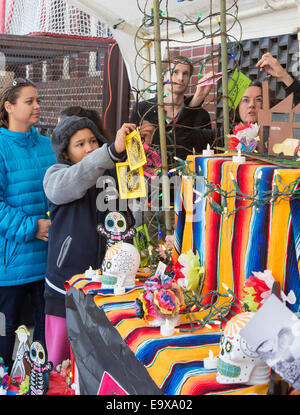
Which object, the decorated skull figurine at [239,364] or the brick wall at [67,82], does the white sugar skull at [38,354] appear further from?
the brick wall at [67,82]

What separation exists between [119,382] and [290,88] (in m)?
1.10

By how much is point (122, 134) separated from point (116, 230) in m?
0.31

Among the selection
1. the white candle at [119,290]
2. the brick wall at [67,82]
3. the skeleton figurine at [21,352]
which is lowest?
the skeleton figurine at [21,352]

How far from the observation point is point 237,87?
1.77 m

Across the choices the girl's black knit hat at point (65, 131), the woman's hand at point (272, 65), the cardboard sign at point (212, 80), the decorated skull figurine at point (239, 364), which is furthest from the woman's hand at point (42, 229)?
the decorated skull figurine at point (239, 364)

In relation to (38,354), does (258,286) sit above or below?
above

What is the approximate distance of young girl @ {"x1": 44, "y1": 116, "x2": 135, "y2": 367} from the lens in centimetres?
185

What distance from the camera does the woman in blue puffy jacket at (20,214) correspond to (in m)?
2.25

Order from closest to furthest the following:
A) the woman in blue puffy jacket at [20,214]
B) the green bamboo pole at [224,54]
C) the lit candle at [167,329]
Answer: the lit candle at [167,329], the green bamboo pole at [224,54], the woman in blue puffy jacket at [20,214]

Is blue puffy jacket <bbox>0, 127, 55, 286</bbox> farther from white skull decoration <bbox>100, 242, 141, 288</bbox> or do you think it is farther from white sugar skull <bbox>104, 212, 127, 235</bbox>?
white skull decoration <bbox>100, 242, 141, 288</bbox>

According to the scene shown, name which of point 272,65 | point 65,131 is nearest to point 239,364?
point 272,65

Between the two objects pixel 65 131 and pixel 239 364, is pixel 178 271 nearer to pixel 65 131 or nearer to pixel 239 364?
pixel 239 364

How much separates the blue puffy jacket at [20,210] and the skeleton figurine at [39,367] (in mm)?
653
